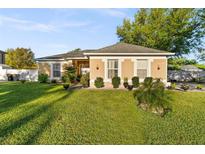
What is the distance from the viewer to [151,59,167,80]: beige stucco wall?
49.7 feet

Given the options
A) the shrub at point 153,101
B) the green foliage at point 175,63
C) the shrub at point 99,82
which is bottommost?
the shrub at point 153,101

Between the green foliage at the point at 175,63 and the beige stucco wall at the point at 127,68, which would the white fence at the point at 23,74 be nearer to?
the beige stucco wall at the point at 127,68

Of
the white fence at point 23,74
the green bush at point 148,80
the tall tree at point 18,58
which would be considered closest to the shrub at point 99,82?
the green bush at point 148,80

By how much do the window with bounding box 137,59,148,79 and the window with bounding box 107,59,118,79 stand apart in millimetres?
1791

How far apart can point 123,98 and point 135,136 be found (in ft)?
17.4

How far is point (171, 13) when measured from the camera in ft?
87.7

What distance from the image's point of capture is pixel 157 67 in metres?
15.2

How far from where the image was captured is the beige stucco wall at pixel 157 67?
49.7ft

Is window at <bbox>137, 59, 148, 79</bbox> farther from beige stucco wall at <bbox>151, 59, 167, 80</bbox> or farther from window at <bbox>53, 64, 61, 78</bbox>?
window at <bbox>53, 64, 61, 78</bbox>

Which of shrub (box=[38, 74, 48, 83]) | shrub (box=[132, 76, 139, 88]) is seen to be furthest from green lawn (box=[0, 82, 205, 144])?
shrub (box=[38, 74, 48, 83])

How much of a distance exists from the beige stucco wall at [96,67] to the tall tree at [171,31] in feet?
45.2

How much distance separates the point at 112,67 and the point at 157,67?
3.64m

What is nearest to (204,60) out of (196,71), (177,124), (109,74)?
(196,71)

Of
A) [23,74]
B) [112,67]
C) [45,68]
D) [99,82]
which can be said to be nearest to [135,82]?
[112,67]
